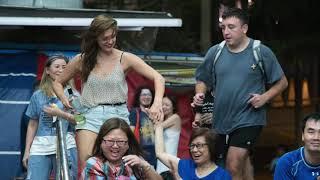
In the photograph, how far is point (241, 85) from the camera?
6293 mm

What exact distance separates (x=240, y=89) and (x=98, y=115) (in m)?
1.21

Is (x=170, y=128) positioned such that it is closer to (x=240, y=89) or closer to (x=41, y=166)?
(x=41, y=166)

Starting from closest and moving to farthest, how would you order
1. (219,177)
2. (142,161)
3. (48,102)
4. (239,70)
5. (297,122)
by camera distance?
1. (142,161)
2. (219,177)
3. (239,70)
4. (48,102)
5. (297,122)

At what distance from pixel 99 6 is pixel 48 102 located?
5.68 metres

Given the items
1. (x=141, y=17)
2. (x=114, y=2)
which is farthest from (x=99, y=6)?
(x=141, y=17)

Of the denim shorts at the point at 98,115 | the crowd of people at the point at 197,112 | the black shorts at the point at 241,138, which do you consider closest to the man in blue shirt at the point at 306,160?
the crowd of people at the point at 197,112

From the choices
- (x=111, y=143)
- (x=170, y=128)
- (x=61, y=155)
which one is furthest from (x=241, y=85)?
(x=170, y=128)

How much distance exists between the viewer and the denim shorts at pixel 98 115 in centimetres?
593

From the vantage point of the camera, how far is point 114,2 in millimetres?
12953

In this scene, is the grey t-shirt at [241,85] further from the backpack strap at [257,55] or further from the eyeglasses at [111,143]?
the eyeglasses at [111,143]

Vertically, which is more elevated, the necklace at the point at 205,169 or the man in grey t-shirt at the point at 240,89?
the man in grey t-shirt at the point at 240,89

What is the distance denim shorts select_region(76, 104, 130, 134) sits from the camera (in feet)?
19.5

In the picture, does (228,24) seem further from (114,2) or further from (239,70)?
(114,2)

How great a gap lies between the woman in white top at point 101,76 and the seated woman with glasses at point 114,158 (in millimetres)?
373
